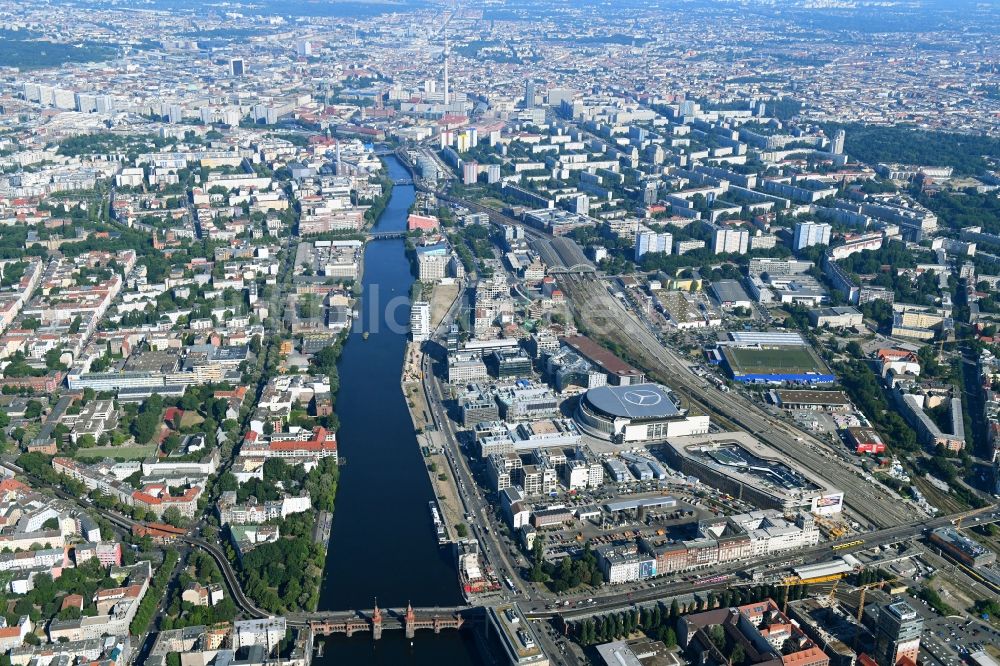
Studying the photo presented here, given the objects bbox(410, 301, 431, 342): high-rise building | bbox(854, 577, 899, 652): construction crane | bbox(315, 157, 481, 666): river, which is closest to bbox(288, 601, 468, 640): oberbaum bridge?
bbox(315, 157, 481, 666): river

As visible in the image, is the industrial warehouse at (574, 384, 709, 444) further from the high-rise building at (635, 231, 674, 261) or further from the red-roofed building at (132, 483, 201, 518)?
the high-rise building at (635, 231, 674, 261)

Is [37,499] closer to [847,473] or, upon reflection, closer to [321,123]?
[847,473]

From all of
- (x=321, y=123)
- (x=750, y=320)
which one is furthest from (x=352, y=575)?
(x=321, y=123)

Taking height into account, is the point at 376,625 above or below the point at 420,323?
below

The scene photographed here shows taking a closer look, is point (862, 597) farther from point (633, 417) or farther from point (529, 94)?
point (529, 94)

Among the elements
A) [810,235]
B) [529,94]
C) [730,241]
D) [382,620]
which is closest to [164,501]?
[382,620]

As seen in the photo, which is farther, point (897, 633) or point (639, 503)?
point (639, 503)
